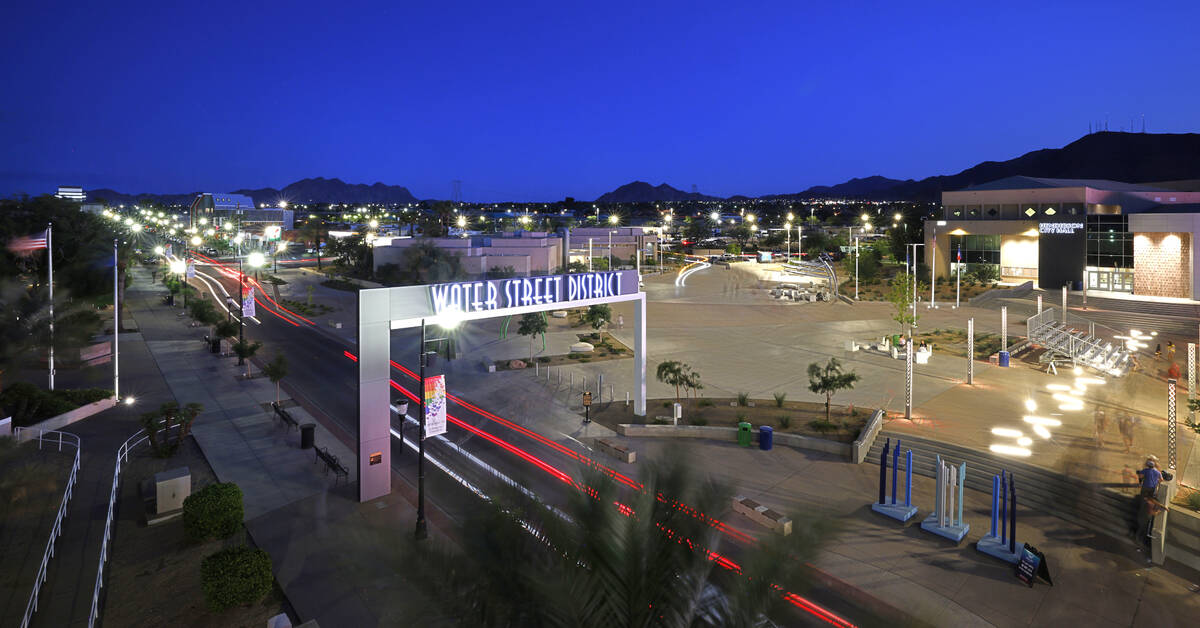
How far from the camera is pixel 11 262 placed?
35.4 meters

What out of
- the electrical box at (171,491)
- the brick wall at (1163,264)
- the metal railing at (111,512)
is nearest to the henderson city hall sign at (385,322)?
the electrical box at (171,491)

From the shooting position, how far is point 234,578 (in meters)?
11.1

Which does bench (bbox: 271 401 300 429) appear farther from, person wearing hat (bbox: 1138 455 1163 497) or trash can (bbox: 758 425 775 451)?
person wearing hat (bbox: 1138 455 1163 497)

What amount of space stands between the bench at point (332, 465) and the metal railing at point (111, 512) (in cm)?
489

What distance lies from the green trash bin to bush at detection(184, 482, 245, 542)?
14.4 m

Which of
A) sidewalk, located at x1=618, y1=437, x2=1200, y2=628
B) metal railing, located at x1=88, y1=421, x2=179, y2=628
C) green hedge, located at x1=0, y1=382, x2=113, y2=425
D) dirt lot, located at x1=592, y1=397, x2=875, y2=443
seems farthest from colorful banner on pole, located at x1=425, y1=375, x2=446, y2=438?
green hedge, located at x1=0, y1=382, x2=113, y2=425

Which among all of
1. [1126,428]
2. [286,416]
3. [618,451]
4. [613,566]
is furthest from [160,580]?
[1126,428]

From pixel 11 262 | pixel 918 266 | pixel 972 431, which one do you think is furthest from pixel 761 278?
pixel 11 262

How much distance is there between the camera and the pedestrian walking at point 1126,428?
1964cm

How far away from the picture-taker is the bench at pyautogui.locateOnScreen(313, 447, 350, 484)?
17.8 metres

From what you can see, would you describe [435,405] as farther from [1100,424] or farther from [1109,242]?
[1109,242]

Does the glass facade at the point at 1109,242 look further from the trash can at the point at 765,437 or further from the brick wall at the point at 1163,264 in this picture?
the trash can at the point at 765,437

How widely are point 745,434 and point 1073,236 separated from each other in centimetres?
5083

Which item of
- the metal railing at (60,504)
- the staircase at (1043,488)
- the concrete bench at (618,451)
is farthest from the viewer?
the concrete bench at (618,451)
